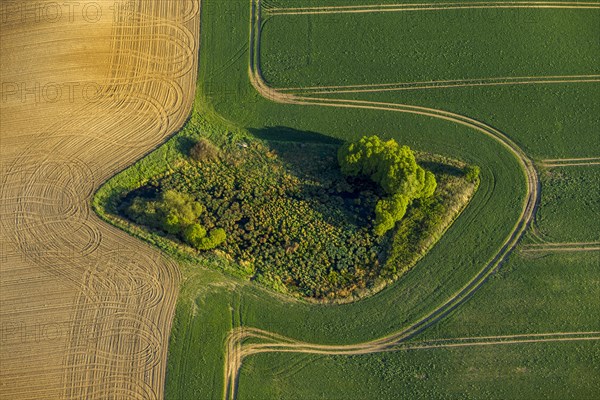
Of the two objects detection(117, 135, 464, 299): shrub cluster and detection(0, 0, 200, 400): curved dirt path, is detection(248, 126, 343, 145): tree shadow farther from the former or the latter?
detection(0, 0, 200, 400): curved dirt path

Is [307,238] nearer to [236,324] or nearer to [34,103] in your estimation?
[236,324]

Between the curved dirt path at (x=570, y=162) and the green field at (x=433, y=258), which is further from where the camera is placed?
the curved dirt path at (x=570, y=162)

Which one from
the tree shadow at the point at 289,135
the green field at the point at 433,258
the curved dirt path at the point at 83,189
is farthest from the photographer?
the tree shadow at the point at 289,135

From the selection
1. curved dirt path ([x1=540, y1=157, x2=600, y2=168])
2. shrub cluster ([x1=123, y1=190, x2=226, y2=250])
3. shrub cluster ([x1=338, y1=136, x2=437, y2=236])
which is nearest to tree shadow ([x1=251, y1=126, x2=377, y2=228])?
shrub cluster ([x1=338, y1=136, x2=437, y2=236])

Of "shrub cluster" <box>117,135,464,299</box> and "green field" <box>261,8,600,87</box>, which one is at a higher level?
"green field" <box>261,8,600,87</box>

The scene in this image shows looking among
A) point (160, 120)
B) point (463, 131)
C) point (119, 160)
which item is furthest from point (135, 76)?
point (463, 131)

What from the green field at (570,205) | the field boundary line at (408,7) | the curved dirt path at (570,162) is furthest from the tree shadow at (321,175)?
the curved dirt path at (570,162)

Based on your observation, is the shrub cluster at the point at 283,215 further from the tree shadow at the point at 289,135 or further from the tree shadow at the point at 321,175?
the tree shadow at the point at 289,135
